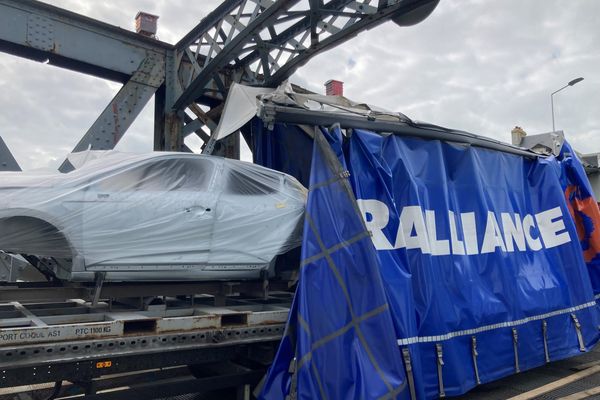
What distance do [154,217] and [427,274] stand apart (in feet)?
7.48

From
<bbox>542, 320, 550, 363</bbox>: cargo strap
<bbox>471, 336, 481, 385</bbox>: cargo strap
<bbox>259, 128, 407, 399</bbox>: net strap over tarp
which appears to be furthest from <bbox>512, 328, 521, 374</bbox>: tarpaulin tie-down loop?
<bbox>259, 128, 407, 399</bbox>: net strap over tarp

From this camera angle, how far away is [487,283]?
4.61m

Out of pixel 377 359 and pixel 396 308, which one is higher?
pixel 396 308

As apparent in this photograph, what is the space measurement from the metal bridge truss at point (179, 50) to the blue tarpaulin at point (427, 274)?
2.58m

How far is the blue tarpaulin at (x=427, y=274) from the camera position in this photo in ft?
11.2

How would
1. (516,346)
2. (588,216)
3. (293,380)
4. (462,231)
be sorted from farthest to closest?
1. (588,216)
2. (516,346)
3. (462,231)
4. (293,380)

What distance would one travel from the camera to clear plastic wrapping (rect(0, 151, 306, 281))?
10.8 ft

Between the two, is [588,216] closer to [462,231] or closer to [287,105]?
[462,231]

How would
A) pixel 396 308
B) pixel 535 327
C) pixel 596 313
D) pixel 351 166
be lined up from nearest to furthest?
pixel 396 308, pixel 351 166, pixel 535 327, pixel 596 313

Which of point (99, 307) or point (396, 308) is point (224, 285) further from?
point (396, 308)

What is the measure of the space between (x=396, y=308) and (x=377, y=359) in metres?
0.44

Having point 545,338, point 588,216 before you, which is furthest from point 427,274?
point 588,216

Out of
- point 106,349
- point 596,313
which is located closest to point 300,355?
point 106,349

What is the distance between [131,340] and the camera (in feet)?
9.55
